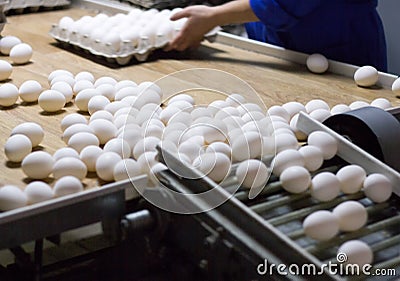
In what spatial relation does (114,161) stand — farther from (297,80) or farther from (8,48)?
(8,48)

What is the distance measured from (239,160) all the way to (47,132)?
54 cm

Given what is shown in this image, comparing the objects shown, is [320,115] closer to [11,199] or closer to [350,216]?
[350,216]

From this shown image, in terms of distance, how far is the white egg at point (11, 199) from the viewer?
1.17 meters

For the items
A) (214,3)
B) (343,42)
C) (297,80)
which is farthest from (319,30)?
(214,3)

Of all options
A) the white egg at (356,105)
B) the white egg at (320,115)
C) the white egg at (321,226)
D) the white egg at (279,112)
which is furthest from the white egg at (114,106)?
the white egg at (321,226)

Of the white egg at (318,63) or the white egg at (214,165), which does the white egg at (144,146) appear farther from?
the white egg at (318,63)

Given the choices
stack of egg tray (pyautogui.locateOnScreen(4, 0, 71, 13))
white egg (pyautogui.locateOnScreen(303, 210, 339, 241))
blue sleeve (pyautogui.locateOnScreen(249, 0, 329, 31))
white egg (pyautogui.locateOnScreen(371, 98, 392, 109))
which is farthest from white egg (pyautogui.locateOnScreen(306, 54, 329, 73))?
stack of egg tray (pyautogui.locateOnScreen(4, 0, 71, 13))

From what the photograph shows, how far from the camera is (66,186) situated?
1217mm

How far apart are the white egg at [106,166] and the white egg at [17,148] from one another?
18 centimetres

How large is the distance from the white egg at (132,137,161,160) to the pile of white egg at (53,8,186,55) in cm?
80

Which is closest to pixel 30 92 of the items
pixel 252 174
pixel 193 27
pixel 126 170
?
pixel 126 170

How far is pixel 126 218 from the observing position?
1.19 m

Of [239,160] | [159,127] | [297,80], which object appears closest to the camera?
[239,160]

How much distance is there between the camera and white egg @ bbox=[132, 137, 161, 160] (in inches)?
52.7
